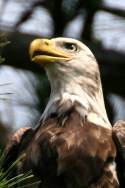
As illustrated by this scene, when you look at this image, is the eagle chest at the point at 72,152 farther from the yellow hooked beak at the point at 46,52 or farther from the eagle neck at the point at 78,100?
the yellow hooked beak at the point at 46,52

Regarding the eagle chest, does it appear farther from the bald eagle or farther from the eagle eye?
the eagle eye

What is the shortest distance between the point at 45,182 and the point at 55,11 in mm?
1274

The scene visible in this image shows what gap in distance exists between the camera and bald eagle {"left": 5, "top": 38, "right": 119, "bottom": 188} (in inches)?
220

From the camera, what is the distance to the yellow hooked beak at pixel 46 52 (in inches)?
232

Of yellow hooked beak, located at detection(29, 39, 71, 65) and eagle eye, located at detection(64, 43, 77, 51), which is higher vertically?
yellow hooked beak, located at detection(29, 39, 71, 65)

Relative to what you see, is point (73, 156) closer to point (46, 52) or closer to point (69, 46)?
point (46, 52)

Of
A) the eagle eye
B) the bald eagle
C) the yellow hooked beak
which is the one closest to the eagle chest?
the bald eagle

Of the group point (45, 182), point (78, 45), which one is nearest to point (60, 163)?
point (45, 182)

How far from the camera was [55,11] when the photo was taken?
20.9ft

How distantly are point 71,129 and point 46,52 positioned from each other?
0.49m

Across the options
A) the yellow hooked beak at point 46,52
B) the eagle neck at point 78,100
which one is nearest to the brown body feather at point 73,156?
the eagle neck at point 78,100

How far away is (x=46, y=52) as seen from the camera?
6.00 metres

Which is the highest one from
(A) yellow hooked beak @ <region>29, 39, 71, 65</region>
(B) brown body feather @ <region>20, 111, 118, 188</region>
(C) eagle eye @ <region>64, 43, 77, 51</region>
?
(A) yellow hooked beak @ <region>29, 39, 71, 65</region>

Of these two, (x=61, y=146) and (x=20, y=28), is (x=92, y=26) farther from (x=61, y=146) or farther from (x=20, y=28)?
(x=61, y=146)
